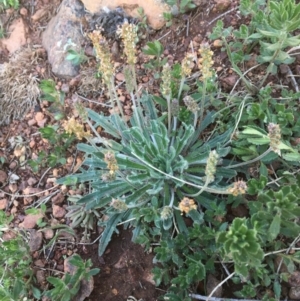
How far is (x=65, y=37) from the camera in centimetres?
315

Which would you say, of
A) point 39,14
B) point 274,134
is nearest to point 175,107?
point 274,134

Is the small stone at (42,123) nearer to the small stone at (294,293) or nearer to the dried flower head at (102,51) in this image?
the dried flower head at (102,51)

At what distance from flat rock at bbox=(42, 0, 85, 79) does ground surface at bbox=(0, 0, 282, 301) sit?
2.9 inches

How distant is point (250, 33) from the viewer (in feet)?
8.89

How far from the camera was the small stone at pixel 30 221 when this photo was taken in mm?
2664

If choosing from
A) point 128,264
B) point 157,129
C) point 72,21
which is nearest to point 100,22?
point 72,21

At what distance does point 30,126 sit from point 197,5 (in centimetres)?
125

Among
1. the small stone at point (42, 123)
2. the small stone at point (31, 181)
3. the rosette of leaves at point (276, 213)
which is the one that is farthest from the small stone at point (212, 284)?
the small stone at point (42, 123)

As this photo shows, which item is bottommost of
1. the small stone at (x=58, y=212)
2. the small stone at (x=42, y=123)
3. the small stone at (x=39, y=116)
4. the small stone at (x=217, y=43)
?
the small stone at (x=58, y=212)

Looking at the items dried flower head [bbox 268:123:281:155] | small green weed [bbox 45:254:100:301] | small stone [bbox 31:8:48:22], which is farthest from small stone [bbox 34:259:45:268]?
small stone [bbox 31:8:48:22]

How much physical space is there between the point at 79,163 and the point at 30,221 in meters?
0.41

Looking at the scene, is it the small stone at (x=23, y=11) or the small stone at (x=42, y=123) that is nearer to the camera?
the small stone at (x=42, y=123)

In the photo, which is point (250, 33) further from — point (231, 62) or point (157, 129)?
point (157, 129)

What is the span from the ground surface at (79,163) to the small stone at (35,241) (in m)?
0.03
